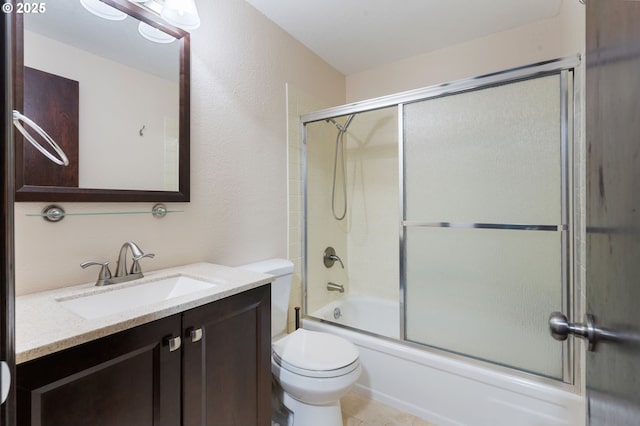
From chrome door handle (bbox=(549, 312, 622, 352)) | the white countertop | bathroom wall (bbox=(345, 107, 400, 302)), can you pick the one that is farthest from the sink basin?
bathroom wall (bbox=(345, 107, 400, 302))

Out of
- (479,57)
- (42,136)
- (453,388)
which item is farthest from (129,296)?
(479,57)

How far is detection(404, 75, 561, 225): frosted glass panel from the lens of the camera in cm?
145

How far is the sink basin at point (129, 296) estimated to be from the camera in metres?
1.05

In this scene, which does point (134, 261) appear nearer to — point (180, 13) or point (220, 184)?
point (220, 184)

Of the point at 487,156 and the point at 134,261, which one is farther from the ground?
the point at 487,156

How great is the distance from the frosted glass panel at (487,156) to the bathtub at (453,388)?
30.8 inches

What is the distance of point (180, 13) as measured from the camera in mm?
1327

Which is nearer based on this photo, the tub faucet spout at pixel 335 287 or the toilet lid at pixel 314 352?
the toilet lid at pixel 314 352

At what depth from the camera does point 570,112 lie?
1.38m

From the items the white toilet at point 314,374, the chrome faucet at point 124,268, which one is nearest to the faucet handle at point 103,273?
the chrome faucet at point 124,268

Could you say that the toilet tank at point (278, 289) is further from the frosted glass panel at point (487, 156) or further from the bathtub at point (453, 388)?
the frosted glass panel at point (487, 156)

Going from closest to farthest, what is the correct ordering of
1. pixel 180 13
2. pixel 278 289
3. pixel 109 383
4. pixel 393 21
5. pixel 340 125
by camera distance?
pixel 109 383
pixel 180 13
pixel 278 289
pixel 393 21
pixel 340 125

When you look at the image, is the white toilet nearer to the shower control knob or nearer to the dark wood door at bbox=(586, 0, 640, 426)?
the shower control knob

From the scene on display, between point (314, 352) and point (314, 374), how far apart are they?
6.2 inches
